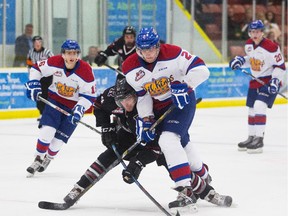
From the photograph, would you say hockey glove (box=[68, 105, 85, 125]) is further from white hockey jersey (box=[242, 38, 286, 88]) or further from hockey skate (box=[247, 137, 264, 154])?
white hockey jersey (box=[242, 38, 286, 88])

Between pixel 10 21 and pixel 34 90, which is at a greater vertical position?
pixel 10 21

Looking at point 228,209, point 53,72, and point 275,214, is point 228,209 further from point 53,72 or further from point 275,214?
point 53,72

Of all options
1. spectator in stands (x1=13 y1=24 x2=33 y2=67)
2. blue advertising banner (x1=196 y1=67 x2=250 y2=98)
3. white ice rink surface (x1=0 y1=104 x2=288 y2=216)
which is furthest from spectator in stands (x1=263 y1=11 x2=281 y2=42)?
white ice rink surface (x1=0 y1=104 x2=288 y2=216)

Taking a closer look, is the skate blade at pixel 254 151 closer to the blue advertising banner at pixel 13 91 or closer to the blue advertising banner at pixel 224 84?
the blue advertising banner at pixel 13 91

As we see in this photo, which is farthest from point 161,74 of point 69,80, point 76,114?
point 69,80

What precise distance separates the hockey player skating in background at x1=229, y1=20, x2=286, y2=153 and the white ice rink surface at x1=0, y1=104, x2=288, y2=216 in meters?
0.23

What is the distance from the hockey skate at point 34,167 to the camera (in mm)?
6164

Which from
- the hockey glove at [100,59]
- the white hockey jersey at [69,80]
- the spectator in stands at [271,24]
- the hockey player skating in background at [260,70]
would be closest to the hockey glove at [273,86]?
the hockey player skating in background at [260,70]

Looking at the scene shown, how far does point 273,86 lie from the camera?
771cm

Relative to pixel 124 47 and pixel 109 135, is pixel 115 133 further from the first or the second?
pixel 124 47

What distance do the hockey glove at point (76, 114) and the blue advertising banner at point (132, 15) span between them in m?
7.04

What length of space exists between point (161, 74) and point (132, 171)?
54 cm

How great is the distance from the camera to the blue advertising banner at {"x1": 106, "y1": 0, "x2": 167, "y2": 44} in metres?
12.9

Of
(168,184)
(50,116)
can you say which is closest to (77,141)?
(50,116)
